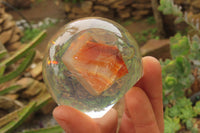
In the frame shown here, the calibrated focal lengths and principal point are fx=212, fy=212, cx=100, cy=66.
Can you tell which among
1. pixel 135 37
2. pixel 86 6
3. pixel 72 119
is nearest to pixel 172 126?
pixel 72 119

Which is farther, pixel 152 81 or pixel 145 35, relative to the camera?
pixel 145 35

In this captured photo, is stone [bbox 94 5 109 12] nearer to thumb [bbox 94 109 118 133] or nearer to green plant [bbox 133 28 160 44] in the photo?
green plant [bbox 133 28 160 44]

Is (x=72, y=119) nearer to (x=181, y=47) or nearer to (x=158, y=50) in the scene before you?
(x=181, y=47)

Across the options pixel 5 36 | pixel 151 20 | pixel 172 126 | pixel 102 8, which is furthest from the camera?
pixel 102 8

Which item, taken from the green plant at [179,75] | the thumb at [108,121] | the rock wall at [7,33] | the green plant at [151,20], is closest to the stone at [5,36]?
the rock wall at [7,33]

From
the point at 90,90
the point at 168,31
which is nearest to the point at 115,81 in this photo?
the point at 90,90

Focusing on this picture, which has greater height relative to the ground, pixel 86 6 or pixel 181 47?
pixel 181 47

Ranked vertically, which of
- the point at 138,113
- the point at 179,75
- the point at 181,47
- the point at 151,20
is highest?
the point at 138,113
